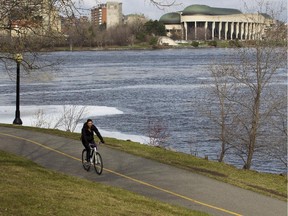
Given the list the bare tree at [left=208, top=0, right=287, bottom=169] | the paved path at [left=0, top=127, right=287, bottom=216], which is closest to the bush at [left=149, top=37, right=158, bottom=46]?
the bare tree at [left=208, top=0, right=287, bottom=169]

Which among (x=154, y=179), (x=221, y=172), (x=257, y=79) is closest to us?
(x=154, y=179)

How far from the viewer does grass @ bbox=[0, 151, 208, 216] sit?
10180mm

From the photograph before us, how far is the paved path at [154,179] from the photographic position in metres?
12.6

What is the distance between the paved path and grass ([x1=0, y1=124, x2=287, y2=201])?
45 centimetres

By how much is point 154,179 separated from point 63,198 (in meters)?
4.27

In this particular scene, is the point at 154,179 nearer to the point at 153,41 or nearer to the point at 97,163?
the point at 97,163

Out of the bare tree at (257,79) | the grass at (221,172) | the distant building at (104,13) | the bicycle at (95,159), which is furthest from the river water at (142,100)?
the grass at (221,172)

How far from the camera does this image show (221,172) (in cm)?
1667

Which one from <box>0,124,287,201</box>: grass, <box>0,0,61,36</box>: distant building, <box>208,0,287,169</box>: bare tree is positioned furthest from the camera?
<box>208,0,287,169</box>: bare tree

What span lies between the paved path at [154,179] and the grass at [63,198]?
0.86 meters

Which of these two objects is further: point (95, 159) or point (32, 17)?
point (95, 159)

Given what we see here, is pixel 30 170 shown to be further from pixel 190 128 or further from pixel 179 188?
pixel 190 128

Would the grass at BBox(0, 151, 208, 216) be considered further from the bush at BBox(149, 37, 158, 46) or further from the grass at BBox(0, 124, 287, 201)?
the bush at BBox(149, 37, 158, 46)

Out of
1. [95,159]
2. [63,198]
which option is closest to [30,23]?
[63,198]
